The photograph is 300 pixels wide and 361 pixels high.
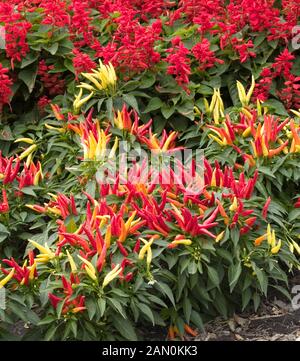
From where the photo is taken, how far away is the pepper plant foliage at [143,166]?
3.61 m

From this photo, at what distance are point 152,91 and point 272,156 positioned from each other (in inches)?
46.8

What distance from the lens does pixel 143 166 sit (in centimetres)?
410

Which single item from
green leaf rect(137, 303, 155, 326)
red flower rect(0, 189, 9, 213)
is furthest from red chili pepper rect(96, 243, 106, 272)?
red flower rect(0, 189, 9, 213)

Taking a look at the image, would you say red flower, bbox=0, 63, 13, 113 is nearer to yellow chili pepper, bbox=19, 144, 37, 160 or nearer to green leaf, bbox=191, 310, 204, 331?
yellow chili pepper, bbox=19, 144, 37, 160

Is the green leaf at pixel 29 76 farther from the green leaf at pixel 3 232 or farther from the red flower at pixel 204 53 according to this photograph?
the green leaf at pixel 3 232

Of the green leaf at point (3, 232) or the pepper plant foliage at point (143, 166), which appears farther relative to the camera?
the green leaf at point (3, 232)

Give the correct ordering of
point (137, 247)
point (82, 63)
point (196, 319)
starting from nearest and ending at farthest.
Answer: point (137, 247) < point (196, 319) < point (82, 63)

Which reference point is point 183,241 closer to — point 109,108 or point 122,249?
point 122,249

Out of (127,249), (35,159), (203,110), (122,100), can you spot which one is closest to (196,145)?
(203,110)

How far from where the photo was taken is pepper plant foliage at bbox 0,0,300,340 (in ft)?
11.8

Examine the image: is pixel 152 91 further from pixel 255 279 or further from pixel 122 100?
pixel 255 279

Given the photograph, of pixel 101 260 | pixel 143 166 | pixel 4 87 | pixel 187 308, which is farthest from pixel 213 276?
pixel 4 87

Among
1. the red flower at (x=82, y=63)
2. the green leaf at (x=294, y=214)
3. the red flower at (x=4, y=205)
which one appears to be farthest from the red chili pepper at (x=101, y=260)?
the red flower at (x=82, y=63)
